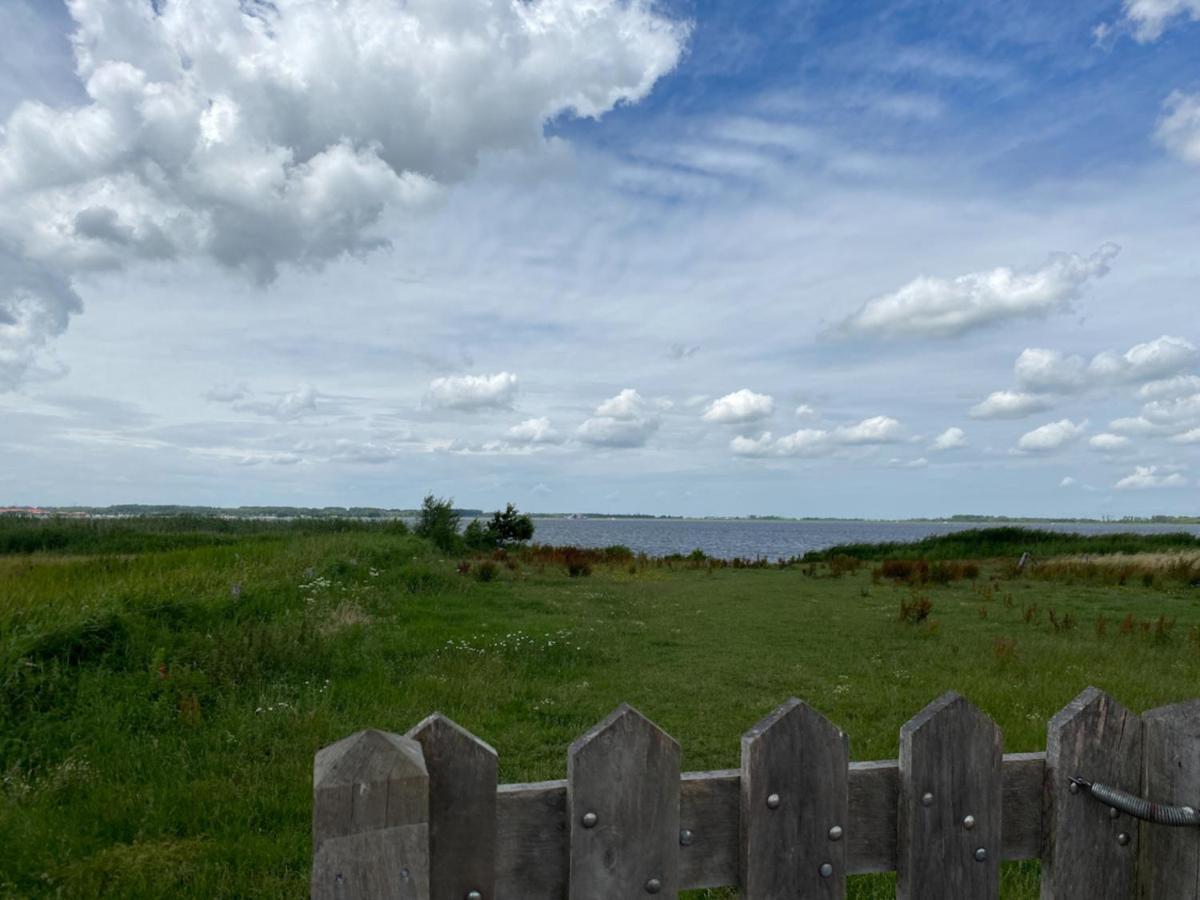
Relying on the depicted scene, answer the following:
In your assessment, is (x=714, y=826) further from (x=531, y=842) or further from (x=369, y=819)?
(x=369, y=819)

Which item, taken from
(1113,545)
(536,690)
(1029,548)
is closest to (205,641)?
(536,690)

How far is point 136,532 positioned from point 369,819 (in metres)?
41.2

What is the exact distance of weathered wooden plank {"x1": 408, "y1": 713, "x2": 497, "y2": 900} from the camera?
5.38 feet

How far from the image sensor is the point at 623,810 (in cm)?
176

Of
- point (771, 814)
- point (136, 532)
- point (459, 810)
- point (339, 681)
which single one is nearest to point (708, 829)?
point (771, 814)

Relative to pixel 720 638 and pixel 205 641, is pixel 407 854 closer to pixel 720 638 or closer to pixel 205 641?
pixel 205 641

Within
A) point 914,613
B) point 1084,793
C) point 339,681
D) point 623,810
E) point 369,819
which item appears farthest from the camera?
point 914,613

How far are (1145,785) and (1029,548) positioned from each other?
39.9 metres

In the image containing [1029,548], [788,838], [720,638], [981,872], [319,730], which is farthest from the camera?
[1029,548]

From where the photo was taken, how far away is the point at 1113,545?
3822cm

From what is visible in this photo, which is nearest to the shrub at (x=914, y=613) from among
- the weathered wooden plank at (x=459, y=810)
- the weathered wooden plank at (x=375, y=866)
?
the weathered wooden plank at (x=459, y=810)

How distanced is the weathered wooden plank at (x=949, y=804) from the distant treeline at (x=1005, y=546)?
33357 mm

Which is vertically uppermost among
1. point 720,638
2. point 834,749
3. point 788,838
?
point 834,749

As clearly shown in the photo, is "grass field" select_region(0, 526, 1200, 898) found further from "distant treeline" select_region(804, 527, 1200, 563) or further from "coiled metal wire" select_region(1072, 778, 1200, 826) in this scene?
"distant treeline" select_region(804, 527, 1200, 563)
